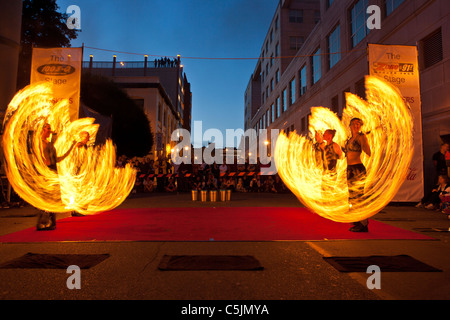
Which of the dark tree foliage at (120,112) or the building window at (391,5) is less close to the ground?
the building window at (391,5)

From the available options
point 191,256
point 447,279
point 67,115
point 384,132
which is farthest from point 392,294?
point 67,115

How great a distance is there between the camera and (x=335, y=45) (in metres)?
21.5

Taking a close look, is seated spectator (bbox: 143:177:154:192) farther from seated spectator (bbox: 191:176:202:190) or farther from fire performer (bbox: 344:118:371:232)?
fire performer (bbox: 344:118:371:232)

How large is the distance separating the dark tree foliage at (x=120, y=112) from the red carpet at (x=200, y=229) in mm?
22655

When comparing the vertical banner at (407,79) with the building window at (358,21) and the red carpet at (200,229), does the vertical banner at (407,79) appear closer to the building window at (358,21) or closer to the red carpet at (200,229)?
the red carpet at (200,229)

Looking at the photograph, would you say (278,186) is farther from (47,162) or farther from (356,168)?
(47,162)

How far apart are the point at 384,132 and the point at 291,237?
22.4 feet

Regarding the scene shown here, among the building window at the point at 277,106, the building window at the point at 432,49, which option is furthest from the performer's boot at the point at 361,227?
the building window at the point at 277,106

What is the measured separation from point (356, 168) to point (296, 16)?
3427 cm

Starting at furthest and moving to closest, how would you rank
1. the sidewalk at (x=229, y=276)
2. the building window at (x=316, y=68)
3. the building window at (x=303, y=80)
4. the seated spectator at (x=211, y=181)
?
the building window at (x=303, y=80), the building window at (x=316, y=68), the seated spectator at (x=211, y=181), the sidewalk at (x=229, y=276)

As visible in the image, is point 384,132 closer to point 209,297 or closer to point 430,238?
point 430,238

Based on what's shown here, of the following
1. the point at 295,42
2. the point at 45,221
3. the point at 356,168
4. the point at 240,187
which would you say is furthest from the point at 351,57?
the point at 45,221

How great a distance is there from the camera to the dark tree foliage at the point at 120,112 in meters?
27.3

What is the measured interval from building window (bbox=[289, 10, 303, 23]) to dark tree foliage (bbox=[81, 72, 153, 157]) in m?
21.4
